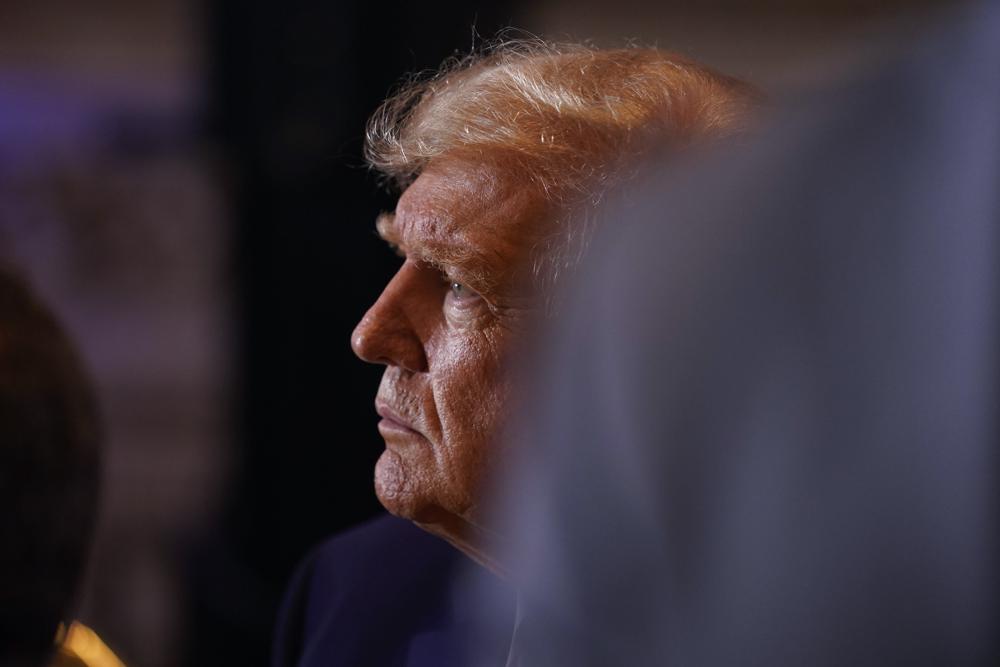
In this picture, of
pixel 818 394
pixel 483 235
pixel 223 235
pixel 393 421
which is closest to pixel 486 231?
pixel 483 235

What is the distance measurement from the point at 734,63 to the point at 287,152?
1.81 metres

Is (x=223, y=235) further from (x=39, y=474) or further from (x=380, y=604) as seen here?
(x=39, y=474)

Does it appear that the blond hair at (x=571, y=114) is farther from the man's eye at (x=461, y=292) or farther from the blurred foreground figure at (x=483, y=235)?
the man's eye at (x=461, y=292)

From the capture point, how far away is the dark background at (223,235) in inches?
94.7

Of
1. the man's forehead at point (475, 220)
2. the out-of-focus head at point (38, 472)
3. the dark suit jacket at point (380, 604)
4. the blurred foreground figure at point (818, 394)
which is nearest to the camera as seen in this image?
the blurred foreground figure at point (818, 394)

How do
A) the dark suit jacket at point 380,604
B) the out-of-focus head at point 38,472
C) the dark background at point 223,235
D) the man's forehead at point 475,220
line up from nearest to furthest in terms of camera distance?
the out-of-focus head at point 38,472
the man's forehead at point 475,220
the dark suit jacket at point 380,604
the dark background at point 223,235

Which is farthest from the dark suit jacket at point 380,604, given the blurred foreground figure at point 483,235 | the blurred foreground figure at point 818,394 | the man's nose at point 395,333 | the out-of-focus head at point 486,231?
the blurred foreground figure at point 818,394

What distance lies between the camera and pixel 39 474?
0.87 metres

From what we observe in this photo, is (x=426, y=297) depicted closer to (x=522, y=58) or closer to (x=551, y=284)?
(x=551, y=284)

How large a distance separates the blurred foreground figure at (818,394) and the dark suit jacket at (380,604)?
23.5 inches

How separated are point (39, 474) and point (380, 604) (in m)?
0.50

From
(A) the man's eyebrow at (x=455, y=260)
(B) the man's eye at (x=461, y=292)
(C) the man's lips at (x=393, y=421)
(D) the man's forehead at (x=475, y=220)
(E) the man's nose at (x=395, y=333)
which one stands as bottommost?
(C) the man's lips at (x=393, y=421)

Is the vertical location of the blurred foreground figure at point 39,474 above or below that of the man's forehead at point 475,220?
below

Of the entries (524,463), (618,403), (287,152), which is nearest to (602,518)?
(618,403)
